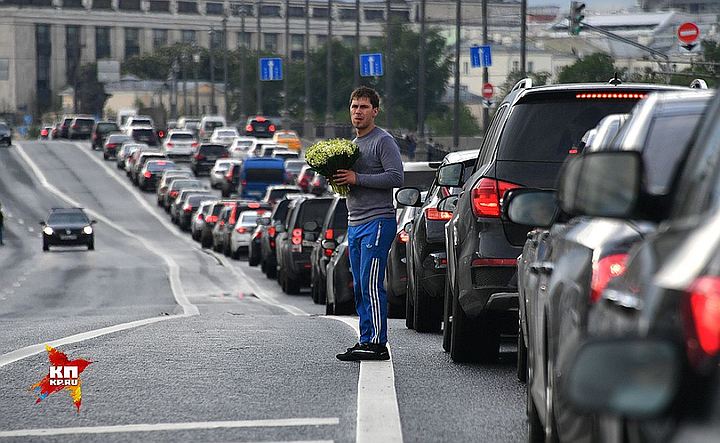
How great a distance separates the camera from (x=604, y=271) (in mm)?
4691

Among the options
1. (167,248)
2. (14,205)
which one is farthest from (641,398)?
(14,205)

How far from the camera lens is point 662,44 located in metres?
153

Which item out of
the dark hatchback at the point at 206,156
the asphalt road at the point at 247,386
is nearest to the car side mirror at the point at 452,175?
the asphalt road at the point at 247,386

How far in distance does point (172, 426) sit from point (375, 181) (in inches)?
132

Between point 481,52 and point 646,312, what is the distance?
57419mm

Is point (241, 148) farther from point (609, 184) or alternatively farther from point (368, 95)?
point (609, 184)

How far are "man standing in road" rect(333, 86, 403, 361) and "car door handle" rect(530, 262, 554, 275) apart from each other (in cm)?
346

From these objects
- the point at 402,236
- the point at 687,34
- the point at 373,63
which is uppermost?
the point at 373,63

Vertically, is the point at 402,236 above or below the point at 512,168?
below

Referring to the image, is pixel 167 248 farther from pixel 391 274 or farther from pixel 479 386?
pixel 479 386

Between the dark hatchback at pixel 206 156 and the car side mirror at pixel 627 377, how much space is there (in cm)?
9321

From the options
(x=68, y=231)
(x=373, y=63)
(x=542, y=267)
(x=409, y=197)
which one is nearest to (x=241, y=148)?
(x=373, y=63)

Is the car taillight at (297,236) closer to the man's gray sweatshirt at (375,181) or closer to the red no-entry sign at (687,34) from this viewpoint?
the red no-entry sign at (687,34)

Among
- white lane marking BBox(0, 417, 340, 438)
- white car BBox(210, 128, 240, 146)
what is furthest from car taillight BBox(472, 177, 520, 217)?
white car BBox(210, 128, 240, 146)
